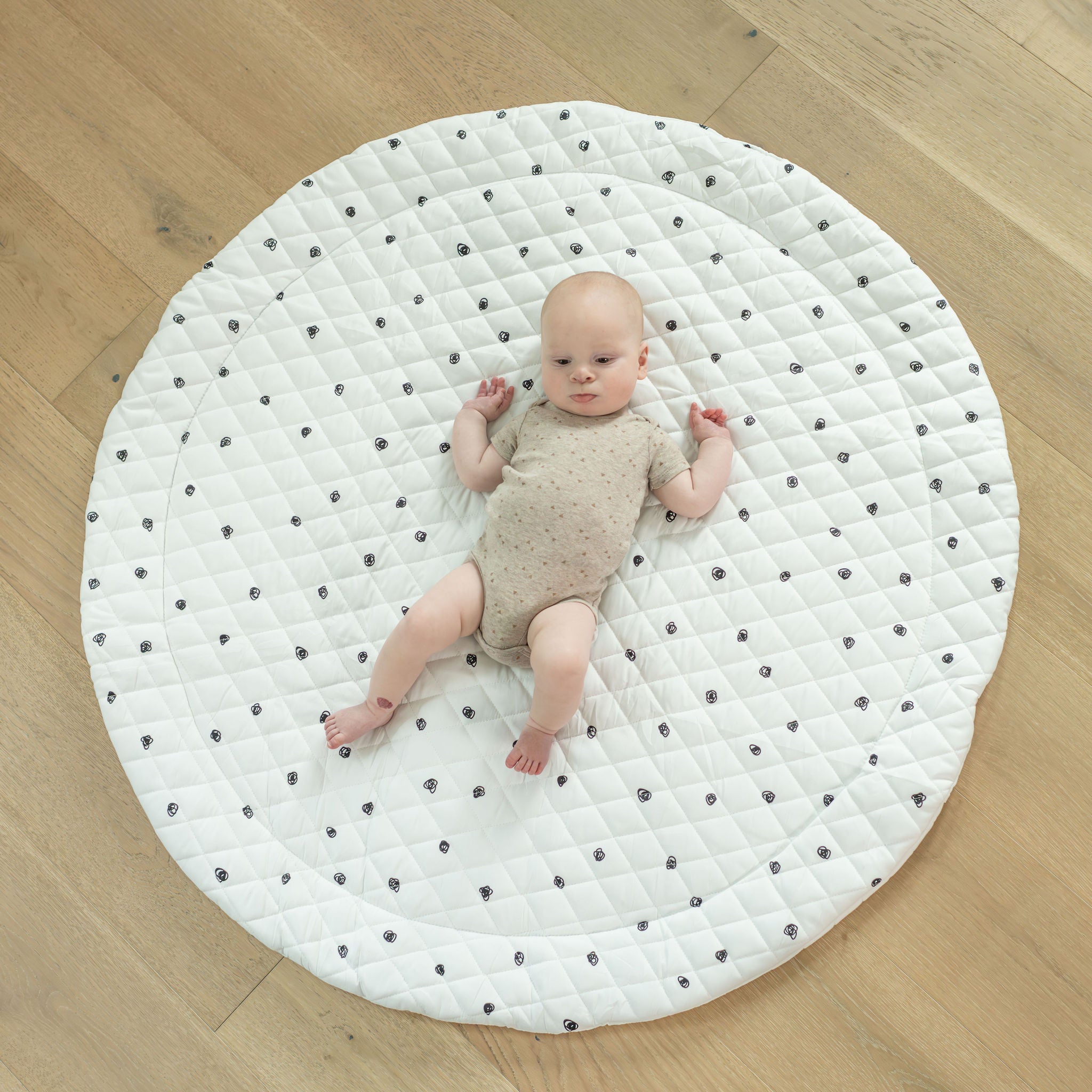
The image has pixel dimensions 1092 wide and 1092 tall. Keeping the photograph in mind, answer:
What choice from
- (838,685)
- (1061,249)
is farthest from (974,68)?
(838,685)

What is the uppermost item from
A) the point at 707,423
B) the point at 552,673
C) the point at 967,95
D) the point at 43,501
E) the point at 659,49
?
the point at 967,95

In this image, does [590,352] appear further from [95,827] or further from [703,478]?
[95,827]

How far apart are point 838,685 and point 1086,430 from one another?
50cm

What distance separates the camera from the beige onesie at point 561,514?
0.97 meters

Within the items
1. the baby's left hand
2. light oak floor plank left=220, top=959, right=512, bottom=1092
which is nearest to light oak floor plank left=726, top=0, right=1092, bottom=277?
the baby's left hand

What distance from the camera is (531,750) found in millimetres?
973

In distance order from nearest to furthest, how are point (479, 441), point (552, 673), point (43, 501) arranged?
point (552, 673) → point (479, 441) → point (43, 501)

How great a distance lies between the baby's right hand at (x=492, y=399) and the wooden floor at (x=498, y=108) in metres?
0.46

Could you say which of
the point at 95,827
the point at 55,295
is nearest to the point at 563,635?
the point at 95,827

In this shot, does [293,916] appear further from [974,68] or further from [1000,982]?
[974,68]

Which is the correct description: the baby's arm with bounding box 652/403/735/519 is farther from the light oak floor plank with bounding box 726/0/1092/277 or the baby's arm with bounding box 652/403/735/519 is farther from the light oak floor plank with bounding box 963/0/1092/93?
the light oak floor plank with bounding box 963/0/1092/93

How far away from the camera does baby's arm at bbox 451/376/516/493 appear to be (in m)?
1.03

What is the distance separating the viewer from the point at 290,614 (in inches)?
41.4

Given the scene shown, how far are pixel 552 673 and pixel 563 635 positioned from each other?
0.14 feet
